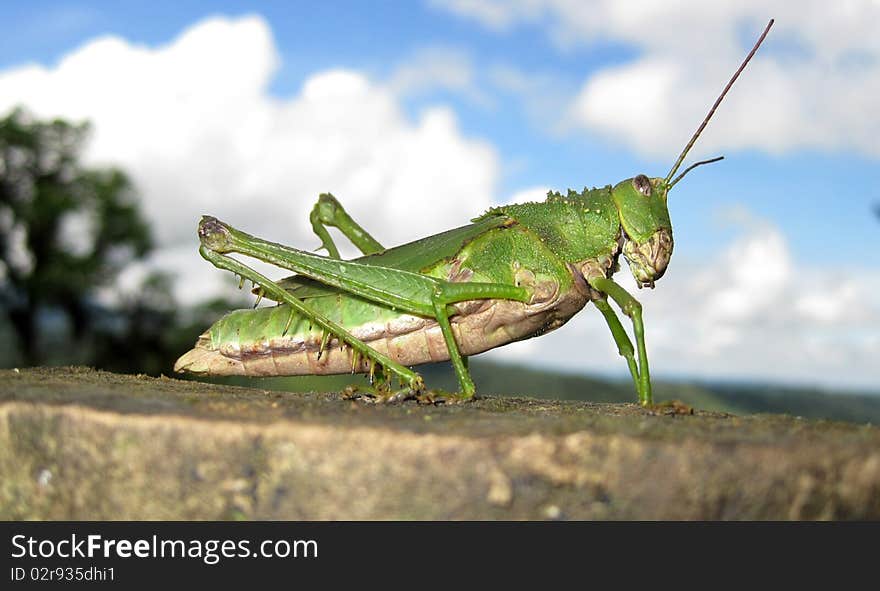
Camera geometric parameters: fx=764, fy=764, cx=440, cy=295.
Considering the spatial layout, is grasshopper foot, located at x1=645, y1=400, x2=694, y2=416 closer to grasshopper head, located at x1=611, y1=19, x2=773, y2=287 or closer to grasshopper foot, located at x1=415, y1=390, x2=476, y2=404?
grasshopper foot, located at x1=415, y1=390, x2=476, y2=404

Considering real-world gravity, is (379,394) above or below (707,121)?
below

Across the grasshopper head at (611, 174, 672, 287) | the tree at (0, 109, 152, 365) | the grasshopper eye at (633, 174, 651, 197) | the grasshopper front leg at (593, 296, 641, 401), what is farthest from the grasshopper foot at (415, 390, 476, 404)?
the tree at (0, 109, 152, 365)

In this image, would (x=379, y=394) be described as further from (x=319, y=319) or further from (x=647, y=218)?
(x=647, y=218)

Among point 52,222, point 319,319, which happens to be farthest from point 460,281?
point 52,222

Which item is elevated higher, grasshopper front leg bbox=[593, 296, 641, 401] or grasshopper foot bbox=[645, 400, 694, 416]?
grasshopper front leg bbox=[593, 296, 641, 401]
